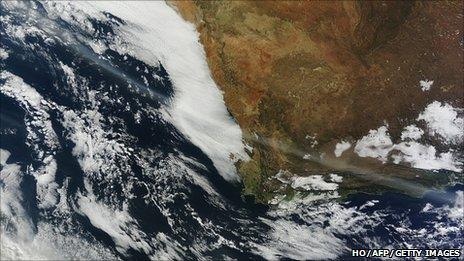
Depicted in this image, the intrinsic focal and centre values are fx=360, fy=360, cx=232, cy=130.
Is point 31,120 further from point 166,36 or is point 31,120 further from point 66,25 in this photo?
point 166,36

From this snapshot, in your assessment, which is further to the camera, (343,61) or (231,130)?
(231,130)

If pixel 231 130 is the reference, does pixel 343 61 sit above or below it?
above

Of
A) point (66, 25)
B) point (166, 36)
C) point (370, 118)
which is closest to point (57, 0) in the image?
point (66, 25)
